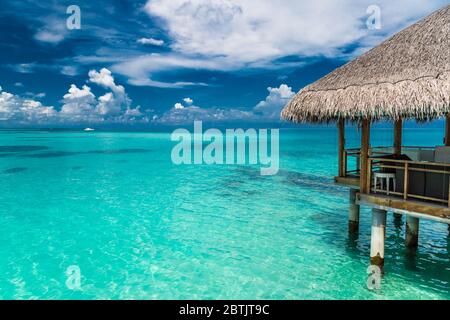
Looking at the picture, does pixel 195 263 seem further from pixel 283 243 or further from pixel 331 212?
pixel 331 212

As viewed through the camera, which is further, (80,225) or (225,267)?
(80,225)

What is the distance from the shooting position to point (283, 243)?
26.0ft

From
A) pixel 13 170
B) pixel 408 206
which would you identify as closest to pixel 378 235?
pixel 408 206

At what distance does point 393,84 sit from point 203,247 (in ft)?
16.8

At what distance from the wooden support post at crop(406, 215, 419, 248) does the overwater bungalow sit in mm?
1504

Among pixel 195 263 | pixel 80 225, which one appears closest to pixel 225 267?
pixel 195 263

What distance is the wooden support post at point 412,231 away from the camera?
7.27m

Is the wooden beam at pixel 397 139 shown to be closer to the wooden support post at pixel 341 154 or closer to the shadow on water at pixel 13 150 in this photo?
the wooden support post at pixel 341 154

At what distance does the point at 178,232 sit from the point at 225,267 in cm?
247

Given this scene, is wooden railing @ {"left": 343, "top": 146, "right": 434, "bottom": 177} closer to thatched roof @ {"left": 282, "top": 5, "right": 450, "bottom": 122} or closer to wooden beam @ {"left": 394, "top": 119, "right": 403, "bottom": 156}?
wooden beam @ {"left": 394, "top": 119, "right": 403, "bottom": 156}

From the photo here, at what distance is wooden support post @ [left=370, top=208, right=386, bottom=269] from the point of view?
5707 mm

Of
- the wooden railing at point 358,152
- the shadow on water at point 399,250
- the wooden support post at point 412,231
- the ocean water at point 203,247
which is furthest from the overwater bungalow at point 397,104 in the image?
the wooden support post at point 412,231

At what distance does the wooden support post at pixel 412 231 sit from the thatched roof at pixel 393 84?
8.39 feet

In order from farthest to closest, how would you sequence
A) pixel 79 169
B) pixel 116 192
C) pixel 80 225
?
1. pixel 79 169
2. pixel 116 192
3. pixel 80 225
